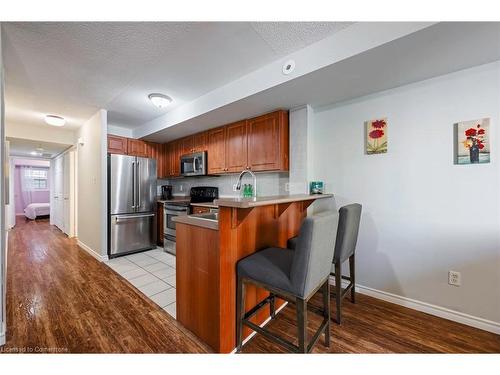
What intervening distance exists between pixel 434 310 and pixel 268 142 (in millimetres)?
2385

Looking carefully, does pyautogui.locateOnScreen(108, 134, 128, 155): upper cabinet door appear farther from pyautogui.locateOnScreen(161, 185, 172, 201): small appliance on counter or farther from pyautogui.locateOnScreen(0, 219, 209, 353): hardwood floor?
pyautogui.locateOnScreen(0, 219, 209, 353): hardwood floor

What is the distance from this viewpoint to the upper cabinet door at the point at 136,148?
3.96 m

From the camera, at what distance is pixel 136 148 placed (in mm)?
4070

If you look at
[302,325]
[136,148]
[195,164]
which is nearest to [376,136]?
[302,325]

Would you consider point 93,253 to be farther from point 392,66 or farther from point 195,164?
point 392,66

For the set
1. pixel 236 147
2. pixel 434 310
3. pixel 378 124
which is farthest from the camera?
pixel 236 147

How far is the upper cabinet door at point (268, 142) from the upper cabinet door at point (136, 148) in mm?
2493

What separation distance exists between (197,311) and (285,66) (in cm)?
220

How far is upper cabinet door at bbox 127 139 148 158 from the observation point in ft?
13.0

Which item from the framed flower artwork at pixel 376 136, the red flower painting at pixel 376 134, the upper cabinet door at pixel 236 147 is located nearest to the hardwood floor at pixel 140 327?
the framed flower artwork at pixel 376 136

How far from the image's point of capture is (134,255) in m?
3.57

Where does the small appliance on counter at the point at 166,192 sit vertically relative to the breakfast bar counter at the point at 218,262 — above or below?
above

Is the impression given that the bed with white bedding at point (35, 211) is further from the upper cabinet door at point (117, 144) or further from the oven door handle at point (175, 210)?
the oven door handle at point (175, 210)
